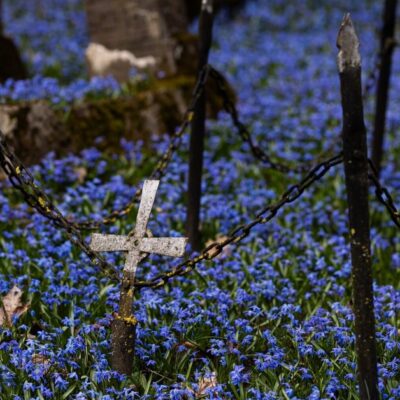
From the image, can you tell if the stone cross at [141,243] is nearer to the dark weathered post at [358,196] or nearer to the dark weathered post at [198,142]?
the dark weathered post at [358,196]

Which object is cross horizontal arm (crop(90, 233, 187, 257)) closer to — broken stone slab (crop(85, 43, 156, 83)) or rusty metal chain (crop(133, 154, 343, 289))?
rusty metal chain (crop(133, 154, 343, 289))

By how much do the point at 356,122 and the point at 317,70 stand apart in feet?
30.7

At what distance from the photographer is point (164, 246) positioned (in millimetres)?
3793

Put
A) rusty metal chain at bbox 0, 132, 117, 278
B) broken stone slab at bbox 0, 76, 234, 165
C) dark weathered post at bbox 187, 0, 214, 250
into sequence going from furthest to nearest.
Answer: broken stone slab at bbox 0, 76, 234, 165
dark weathered post at bbox 187, 0, 214, 250
rusty metal chain at bbox 0, 132, 117, 278

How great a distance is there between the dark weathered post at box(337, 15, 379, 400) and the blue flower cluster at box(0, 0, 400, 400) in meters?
0.34

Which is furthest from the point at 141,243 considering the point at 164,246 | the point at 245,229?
the point at 245,229

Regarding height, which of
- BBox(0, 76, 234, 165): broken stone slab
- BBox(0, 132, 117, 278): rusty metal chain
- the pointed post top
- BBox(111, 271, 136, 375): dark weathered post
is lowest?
BBox(111, 271, 136, 375): dark weathered post

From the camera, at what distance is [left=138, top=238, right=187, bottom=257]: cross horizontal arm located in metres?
3.75

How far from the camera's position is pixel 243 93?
10477mm

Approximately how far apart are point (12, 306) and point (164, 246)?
131 cm

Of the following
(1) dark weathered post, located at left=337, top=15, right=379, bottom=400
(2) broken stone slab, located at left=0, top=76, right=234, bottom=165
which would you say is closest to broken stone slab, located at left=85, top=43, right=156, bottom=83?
(2) broken stone slab, located at left=0, top=76, right=234, bottom=165

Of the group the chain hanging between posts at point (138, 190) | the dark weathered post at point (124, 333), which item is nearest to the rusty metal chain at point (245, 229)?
the dark weathered post at point (124, 333)

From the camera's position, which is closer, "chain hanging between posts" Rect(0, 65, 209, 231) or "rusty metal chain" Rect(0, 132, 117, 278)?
"rusty metal chain" Rect(0, 132, 117, 278)

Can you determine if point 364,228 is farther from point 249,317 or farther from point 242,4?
point 242,4
